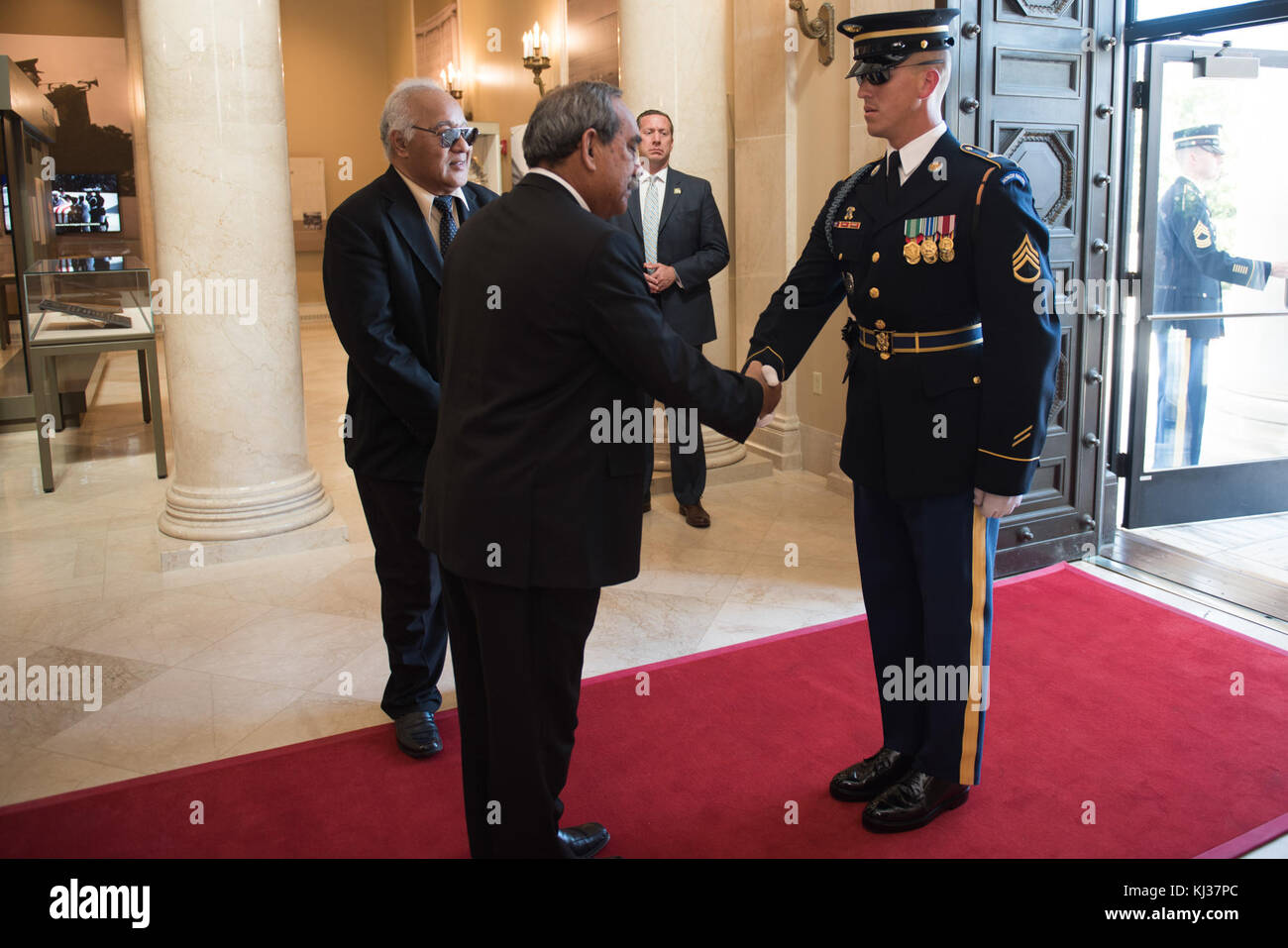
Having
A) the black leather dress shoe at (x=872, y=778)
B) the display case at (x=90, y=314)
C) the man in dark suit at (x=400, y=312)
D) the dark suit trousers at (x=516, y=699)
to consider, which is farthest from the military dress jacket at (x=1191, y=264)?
the display case at (x=90, y=314)

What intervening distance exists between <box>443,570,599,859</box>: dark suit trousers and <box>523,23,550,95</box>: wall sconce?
936cm

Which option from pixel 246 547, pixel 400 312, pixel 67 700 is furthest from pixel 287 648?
pixel 400 312

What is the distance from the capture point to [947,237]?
2.48 metres

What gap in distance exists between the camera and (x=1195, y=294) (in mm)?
5055

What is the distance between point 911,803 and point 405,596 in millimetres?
1531

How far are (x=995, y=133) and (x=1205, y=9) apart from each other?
963 millimetres

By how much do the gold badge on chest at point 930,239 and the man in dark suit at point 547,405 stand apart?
2.10 feet

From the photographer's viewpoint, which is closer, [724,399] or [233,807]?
[724,399]

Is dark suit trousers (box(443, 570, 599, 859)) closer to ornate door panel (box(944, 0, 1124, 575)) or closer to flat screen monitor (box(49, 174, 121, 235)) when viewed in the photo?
ornate door panel (box(944, 0, 1124, 575))

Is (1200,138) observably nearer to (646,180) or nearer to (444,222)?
(646,180)

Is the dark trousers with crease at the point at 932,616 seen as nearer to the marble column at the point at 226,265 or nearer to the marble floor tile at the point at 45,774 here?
the marble floor tile at the point at 45,774

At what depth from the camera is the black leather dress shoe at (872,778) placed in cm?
287
